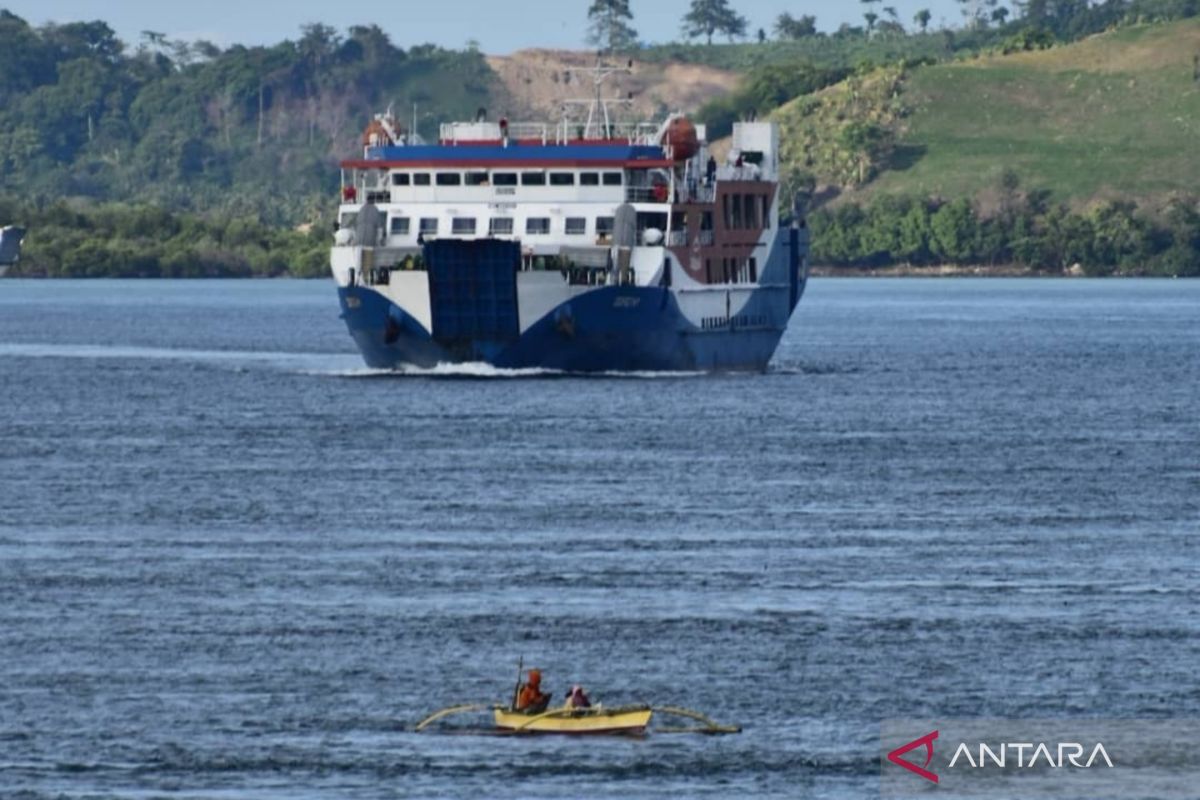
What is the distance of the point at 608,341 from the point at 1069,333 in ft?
259

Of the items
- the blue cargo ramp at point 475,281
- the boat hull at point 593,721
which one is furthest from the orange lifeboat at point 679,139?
the boat hull at point 593,721

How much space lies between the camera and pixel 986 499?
75.8 metres

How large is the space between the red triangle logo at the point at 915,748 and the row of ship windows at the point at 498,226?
63444 millimetres

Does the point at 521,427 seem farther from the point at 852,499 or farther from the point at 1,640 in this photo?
the point at 1,640

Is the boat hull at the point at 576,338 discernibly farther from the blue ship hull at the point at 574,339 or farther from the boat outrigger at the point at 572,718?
the boat outrigger at the point at 572,718

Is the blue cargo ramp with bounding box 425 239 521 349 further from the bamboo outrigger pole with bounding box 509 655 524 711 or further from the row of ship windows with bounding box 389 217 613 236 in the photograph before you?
the bamboo outrigger pole with bounding box 509 655 524 711

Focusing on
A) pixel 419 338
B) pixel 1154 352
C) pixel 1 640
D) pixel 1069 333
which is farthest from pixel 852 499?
pixel 1069 333

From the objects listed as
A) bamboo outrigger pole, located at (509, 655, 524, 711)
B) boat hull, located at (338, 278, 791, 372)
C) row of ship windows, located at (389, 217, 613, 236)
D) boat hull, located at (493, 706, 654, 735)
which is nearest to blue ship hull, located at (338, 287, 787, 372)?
boat hull, located at (338, 278, 791, 372)

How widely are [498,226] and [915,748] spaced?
65369 mm

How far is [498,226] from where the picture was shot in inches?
4252

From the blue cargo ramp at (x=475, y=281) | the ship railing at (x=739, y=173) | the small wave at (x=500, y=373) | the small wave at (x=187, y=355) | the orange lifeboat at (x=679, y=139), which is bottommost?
the small wave at (x=187, y=355)

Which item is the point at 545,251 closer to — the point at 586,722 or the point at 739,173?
the point at 739,173

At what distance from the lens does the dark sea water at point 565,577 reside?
1746 inches

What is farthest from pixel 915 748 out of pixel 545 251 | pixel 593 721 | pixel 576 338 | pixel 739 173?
pixel 739 173
